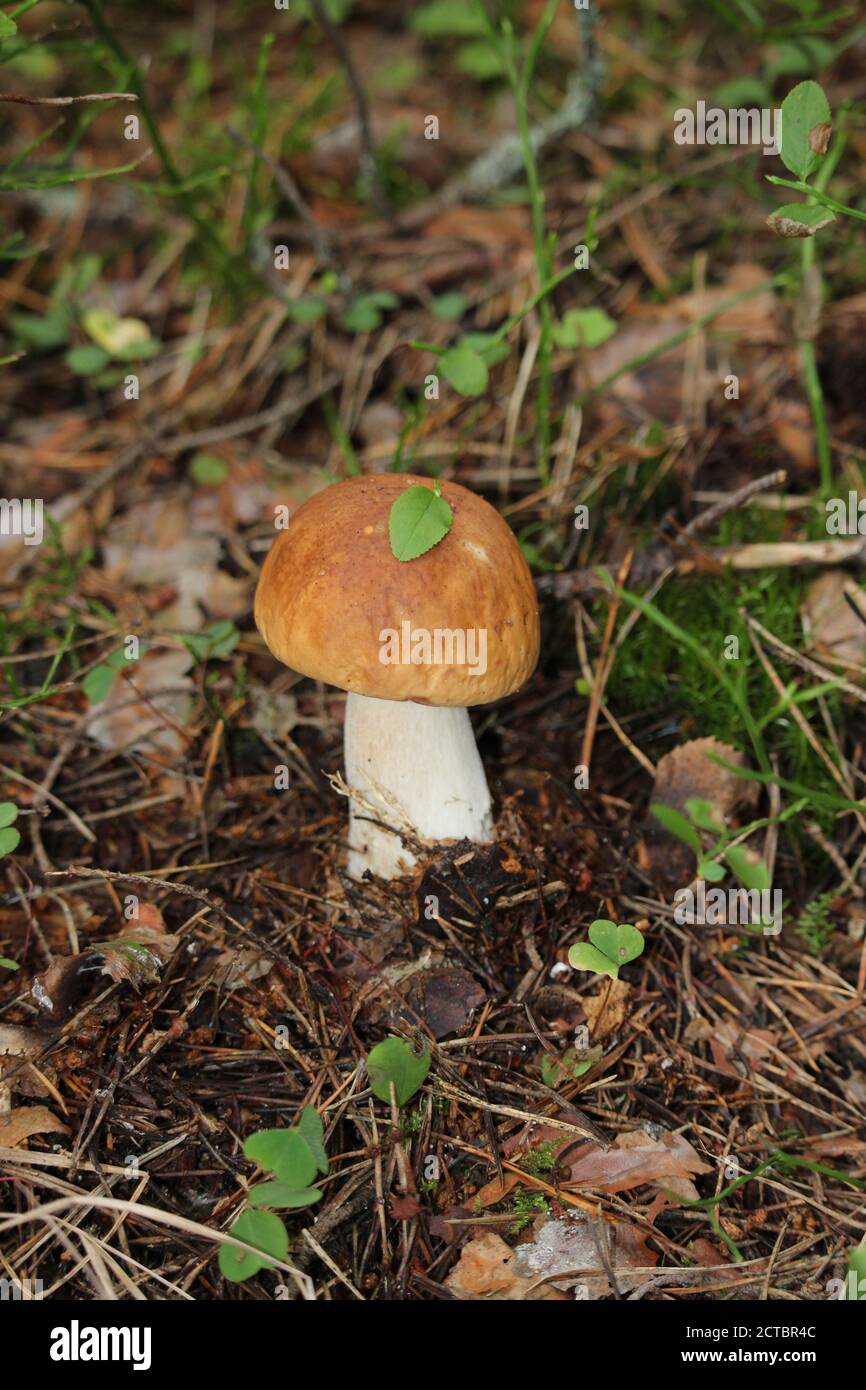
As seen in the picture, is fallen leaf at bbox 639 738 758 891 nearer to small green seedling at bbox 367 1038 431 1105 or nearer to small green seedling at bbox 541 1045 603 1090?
small green seedling at bbox 541 1045 603 1090

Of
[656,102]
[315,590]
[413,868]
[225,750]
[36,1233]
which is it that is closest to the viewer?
[36,1233]

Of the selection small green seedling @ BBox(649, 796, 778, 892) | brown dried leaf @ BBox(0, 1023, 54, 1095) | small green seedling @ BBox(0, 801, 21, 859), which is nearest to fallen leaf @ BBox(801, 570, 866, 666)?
small green seedling @ BBox(649, 796, 778, 892)

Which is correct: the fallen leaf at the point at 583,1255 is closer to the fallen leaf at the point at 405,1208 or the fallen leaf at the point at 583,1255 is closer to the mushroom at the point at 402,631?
the fallen leaf at the point at 405,1208

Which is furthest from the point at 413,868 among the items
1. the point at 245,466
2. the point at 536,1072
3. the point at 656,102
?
the point at 656,102

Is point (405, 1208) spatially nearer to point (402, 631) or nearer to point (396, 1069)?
point (396, 1069)

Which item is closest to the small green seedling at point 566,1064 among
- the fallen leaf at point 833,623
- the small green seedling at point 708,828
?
the small green seedling at point 708,828

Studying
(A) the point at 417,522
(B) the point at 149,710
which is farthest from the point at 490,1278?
(B) the point at 149,710
